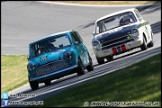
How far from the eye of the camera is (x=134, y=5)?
4606 centimetres

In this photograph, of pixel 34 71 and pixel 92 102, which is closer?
pixel 92 102

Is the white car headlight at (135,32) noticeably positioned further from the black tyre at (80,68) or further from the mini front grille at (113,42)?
the black tyre at (80,68)

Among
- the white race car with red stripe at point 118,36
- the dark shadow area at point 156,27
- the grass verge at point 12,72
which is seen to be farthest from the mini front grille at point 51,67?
the dark shadow area at point 156,27

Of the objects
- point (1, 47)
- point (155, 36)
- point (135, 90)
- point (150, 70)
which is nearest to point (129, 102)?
point (135, 90)

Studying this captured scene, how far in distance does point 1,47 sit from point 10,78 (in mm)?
11344

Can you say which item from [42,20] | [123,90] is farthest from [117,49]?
[42,20]

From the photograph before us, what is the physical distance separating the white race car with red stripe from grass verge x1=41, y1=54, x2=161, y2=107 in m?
6.95

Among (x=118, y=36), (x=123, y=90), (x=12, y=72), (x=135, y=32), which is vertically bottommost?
(x=12, y=72)

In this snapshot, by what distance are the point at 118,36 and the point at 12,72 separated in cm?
693

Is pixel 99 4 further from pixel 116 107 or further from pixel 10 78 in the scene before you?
pixel 116 107

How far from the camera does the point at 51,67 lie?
20.1m

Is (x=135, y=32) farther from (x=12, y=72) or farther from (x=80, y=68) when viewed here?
(x=12, y=72)

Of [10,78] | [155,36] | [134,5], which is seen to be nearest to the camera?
[10,78]

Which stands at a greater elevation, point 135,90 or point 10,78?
point 135,90
